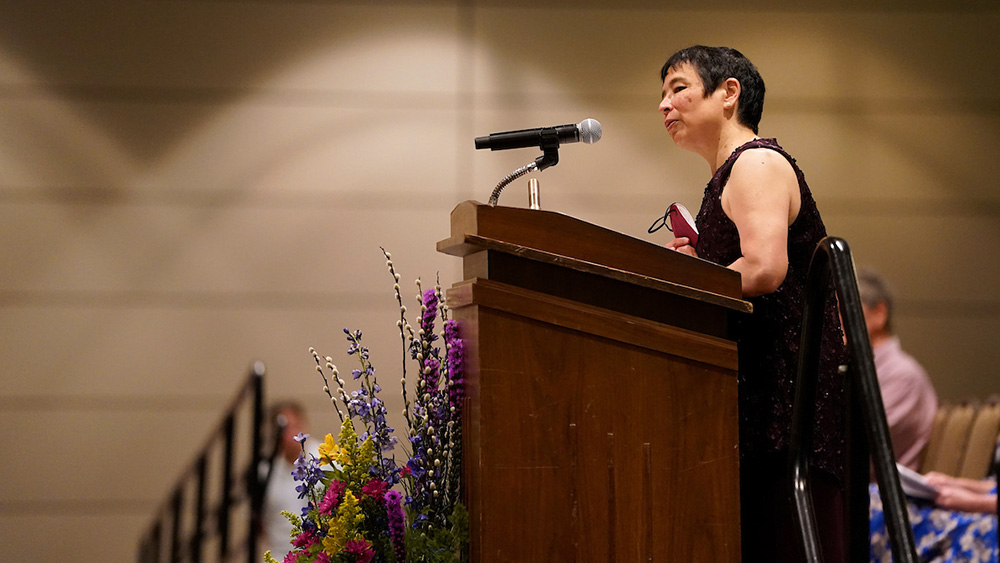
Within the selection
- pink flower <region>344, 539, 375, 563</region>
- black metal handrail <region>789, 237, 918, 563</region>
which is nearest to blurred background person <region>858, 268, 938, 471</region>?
black metal handrail <region>789, 237, 918, 563</region>

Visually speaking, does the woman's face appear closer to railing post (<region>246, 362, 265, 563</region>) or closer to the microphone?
the microphone

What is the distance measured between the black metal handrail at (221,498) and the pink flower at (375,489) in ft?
6.58

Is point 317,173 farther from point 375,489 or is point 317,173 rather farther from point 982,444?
point 375,489

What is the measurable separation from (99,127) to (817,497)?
395 cm

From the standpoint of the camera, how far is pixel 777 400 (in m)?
1.64

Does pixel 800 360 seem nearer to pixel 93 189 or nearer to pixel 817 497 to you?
pixel 817 497

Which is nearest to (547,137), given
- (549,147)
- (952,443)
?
(549,147)

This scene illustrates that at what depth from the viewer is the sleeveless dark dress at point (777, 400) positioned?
1.63 metres

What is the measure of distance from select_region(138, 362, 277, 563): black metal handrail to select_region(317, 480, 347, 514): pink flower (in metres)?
1.98

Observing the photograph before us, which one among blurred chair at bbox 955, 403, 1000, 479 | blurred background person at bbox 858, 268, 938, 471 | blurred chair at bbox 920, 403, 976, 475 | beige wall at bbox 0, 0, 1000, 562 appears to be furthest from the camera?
beige wall at bbox 0, 0, 1000, 562

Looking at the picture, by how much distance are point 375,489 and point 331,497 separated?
2.8 inches

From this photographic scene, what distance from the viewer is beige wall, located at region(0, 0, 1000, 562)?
14.4ft

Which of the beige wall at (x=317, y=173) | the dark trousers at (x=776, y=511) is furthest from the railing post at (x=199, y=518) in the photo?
the dark trousers at (x=776, y=511)

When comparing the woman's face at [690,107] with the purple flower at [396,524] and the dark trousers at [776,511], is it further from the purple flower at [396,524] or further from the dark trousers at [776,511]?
the purple flower at [396,524]
